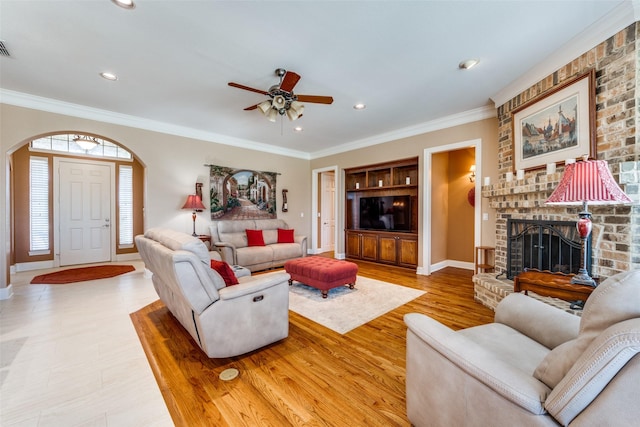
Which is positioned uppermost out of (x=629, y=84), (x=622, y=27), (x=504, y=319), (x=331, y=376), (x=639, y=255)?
(x=622, y=27)

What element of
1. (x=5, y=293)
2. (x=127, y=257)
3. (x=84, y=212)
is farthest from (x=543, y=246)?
(x=84, y=212)

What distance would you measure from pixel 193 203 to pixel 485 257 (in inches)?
201

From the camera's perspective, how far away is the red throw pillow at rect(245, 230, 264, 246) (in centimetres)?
522

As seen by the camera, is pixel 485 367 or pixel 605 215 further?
pixel 605 215

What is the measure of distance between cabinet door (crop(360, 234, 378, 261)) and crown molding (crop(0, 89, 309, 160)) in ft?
10.7

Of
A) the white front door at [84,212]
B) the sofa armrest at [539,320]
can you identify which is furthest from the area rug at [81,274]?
the sofa armrest at [539,320]

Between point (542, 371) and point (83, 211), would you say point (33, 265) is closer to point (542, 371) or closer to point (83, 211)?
point (83, 211)

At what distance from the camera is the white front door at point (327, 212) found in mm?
7414

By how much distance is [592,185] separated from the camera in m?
1.86

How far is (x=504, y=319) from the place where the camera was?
170cm

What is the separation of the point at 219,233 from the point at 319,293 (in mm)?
2577

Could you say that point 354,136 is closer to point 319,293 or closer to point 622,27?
point 319,293

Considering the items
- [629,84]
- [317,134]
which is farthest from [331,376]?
[317,134]

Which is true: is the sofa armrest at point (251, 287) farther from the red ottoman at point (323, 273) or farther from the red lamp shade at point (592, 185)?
the red lamp shade at point (592, 185)
